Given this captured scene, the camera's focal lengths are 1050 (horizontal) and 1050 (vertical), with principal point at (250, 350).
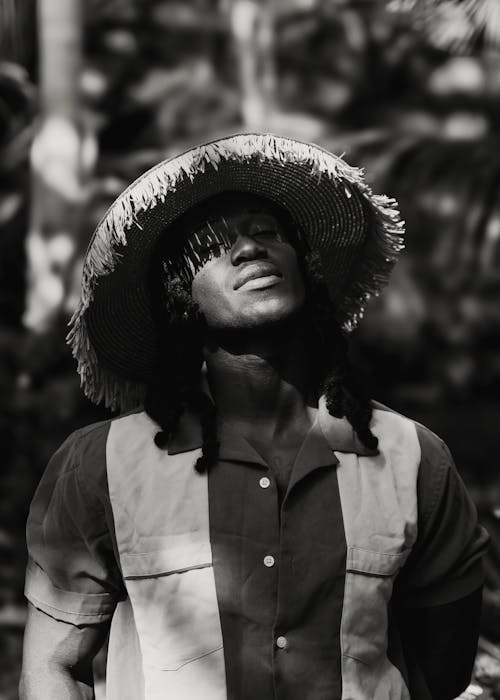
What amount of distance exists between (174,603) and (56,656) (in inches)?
11.4

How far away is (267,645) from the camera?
221 centimetres

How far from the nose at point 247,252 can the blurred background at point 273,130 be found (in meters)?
1.50

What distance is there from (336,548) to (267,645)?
0.25m

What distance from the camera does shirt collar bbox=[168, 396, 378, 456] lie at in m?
2.37

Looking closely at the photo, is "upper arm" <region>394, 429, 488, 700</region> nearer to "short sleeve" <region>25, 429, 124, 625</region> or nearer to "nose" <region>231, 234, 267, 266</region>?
"nose" <region>231, 234, 267, 266</region>

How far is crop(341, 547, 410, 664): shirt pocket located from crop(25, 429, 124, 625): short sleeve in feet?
1.72

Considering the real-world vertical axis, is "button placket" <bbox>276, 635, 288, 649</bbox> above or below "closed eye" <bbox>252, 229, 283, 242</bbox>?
below

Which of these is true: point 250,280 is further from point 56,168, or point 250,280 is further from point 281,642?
point 56,168

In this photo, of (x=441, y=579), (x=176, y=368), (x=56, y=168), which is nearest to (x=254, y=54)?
(x=56, y=168)

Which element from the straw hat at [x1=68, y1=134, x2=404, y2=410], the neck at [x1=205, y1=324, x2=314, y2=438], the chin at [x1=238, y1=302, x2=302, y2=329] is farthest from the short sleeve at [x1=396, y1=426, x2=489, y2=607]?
the straw hat at [x1=68, y1=134, x2=404, y2=410]

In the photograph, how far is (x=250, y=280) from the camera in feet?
7.76

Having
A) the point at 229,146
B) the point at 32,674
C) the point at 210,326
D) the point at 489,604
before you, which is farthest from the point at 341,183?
the point at 489,604

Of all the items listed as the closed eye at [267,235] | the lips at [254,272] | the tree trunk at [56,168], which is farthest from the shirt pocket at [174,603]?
the tree trunk at [56,168]

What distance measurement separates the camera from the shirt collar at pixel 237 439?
2373 millimetres
